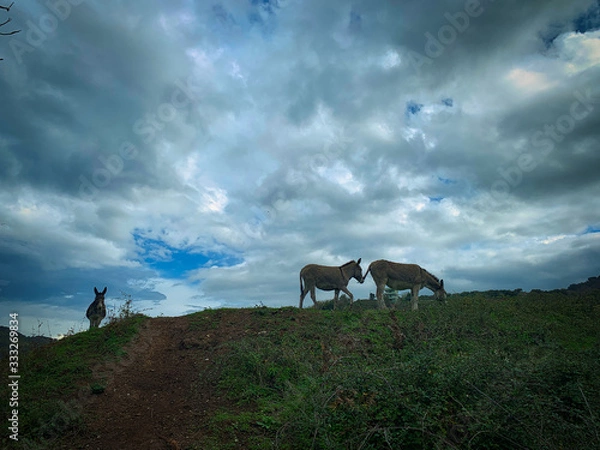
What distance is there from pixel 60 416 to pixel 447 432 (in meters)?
6.79

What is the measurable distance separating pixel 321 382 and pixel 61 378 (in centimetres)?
683

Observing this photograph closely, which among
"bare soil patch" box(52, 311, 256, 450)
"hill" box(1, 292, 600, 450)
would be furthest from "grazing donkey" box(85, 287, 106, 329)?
"bare soil patch" box(52, 311, 256, 450)

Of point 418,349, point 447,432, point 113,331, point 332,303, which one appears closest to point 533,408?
point 447,432

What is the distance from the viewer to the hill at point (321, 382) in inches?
190

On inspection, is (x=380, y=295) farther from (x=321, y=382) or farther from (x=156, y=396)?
(x=321, y=382)

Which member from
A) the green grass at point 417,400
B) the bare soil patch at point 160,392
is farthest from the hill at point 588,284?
the bare soil patch at point 160,392

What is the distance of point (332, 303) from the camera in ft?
66.7

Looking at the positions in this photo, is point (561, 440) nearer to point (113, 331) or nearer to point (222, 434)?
point (222, 434)

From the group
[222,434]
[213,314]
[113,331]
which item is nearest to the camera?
[222,434]

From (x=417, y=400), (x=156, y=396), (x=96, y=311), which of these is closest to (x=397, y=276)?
(x=156, y=396)

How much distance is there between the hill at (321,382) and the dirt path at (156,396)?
0.13 feet

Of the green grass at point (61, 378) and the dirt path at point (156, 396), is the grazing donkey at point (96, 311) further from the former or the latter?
the dirt path at point (156, 396)

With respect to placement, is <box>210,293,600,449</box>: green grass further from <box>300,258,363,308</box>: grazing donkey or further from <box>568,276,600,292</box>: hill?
<box>568,276,600,292</box>: hill

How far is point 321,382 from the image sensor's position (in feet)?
20.5
